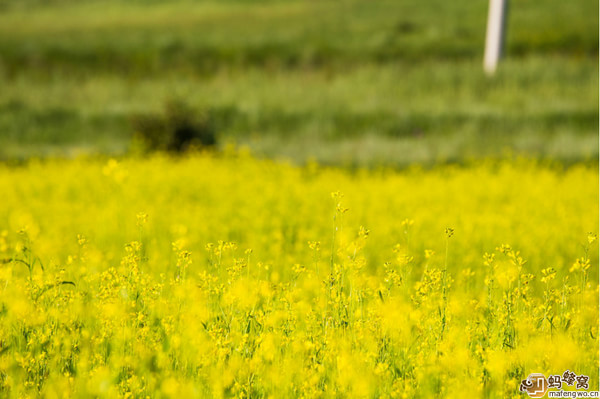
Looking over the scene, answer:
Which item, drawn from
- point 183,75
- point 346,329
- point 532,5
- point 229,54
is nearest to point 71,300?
point 346,329

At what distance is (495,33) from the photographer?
18734 mm

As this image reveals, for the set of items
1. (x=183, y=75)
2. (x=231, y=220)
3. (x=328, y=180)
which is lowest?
(x=231, y=220)

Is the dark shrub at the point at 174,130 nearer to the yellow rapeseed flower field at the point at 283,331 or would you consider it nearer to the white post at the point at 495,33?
the white post at the point at 495,33

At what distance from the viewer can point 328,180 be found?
10102 millimetres

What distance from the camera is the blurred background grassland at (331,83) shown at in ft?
49.3

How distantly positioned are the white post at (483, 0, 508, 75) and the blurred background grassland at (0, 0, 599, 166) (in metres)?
0.33

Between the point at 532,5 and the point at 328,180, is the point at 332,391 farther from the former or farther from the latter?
the point at 532,5

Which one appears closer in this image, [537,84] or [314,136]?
[314,136]

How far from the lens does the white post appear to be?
59.0ft

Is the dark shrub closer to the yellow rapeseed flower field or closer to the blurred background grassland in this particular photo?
the blurred background grassland

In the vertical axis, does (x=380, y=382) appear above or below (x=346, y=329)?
below

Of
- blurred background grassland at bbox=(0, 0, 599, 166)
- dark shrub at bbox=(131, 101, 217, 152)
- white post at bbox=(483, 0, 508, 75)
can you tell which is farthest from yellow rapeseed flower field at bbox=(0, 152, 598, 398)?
white post at bbox=(483, 0, 508, 75)

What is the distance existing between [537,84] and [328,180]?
11322 mm

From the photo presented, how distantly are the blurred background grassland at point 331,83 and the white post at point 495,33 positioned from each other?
328mm
